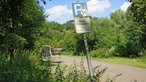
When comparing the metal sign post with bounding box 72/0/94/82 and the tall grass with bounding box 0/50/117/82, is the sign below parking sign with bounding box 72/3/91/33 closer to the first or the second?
the metal sign post with bounding box 72/0/94/82

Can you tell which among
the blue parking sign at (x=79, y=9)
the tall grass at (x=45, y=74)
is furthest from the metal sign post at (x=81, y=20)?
the tall grass at (x=45, y=74)

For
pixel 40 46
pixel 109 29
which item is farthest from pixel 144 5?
pixel 109 29

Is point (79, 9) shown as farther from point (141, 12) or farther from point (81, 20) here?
point (141, 12)

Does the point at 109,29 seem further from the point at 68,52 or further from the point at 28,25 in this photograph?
the point at 28,25

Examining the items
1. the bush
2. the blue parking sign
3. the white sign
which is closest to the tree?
the bush

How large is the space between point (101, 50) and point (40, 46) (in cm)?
962

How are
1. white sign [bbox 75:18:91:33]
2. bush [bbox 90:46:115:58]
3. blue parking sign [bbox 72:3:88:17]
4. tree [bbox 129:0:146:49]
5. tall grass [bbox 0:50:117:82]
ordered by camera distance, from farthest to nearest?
bush [bbox 90:46:115:58]
tree [bbox 129:0:146:49]
blue parking sign [bbox 72:3:88:17]
white sign [bbox 75:18:91:33]
tall grass [bbox 0:50:117:82]

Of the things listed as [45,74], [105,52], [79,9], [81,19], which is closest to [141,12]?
[105,52]

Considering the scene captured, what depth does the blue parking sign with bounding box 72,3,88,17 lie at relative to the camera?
11.1 m

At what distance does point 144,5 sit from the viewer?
3359 centimetres

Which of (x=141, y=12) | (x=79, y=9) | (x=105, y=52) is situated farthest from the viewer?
(x=105, y=52)

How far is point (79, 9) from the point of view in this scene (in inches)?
440

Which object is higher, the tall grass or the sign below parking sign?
the sign below parking sign

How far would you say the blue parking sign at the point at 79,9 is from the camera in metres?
11.1
